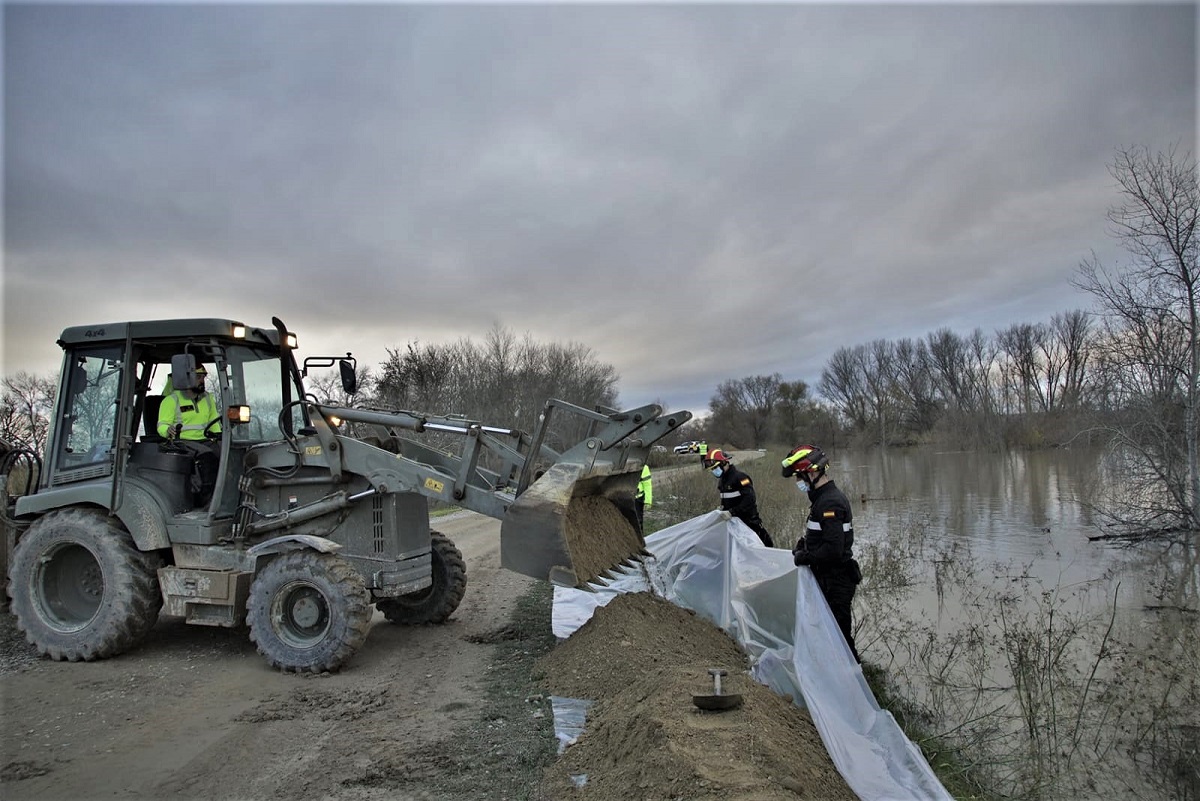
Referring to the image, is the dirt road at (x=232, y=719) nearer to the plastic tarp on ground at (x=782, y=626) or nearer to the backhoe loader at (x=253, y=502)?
the backhoe loader at (x=253, y=502)

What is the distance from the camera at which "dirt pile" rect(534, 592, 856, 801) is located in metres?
3.48

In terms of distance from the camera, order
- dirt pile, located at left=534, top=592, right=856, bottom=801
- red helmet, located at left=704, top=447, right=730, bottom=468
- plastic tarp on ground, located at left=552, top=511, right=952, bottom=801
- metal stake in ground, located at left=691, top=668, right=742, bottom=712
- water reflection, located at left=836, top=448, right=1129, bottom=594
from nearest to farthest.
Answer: dirt pile, located at left=534, top=592, right=856, bottom=801, plastic tarp on ground, located at left=552, top=511, right=952, bottom=801, metal stake in ground, located at left=691, top=668, right=742, bottom=712, red helmet, located at left=704, top=447, right=730, bottom=468, water reflection, located at left=836, top=448, right=1129, bottom=594

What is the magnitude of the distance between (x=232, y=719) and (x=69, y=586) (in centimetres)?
304

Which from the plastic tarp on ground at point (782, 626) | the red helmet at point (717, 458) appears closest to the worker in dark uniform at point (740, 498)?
the red helmet at point (717, 458)

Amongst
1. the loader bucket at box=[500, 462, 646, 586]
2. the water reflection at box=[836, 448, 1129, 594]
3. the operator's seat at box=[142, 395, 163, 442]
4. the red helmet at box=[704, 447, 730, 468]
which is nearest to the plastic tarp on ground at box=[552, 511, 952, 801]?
the loader bucket at box=[500, 462, 646, 586]

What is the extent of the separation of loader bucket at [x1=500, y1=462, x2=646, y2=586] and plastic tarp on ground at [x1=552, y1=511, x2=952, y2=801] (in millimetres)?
466

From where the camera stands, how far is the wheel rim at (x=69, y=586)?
6.55 meters

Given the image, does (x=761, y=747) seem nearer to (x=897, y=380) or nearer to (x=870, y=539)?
(x=870, y=539)

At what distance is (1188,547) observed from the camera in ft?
44.8

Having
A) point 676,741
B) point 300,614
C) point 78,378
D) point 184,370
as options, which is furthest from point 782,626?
point 78,378

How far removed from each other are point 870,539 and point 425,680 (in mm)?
12752

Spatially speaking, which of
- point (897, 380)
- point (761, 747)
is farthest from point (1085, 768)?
point (897, 380)

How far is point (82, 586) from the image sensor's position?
6859 mm

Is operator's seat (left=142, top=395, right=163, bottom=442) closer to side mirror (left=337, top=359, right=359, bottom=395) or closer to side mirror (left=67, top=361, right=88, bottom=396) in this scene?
side mirror (left=67, top=361, right=88, bottom=396)
